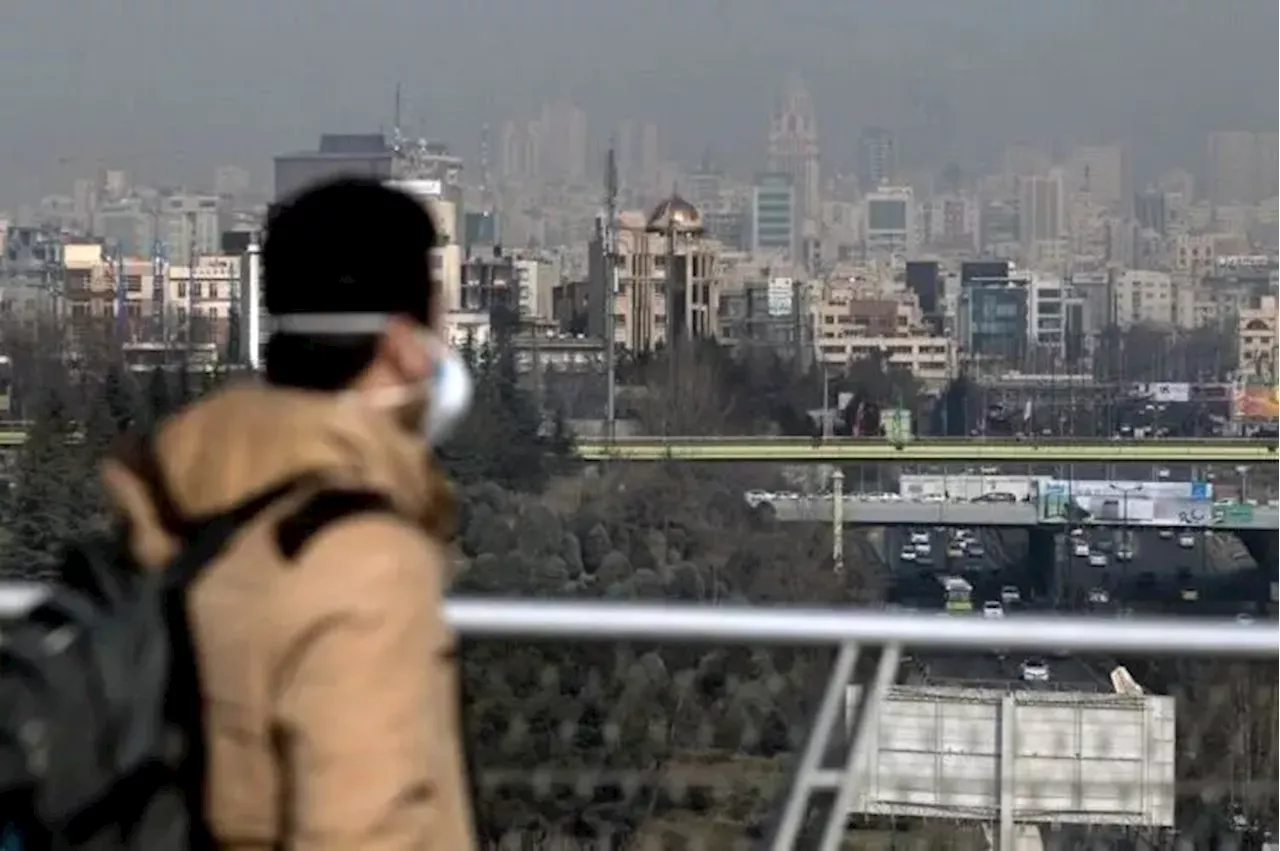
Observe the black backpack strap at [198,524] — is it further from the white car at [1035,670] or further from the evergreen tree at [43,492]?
the evergreen tree at [43,492]

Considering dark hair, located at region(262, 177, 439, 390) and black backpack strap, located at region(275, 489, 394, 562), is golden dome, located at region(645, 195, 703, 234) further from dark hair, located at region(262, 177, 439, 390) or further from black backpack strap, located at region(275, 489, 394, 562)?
black backpack strap, located at region(275, 489, 394, 562)

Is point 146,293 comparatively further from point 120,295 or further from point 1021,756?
point 1021,756

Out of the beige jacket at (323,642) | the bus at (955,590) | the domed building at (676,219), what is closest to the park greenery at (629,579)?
the beige jacket at (323,642)

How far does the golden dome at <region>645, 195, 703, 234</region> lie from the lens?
30.0 m

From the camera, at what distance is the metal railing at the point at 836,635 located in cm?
353

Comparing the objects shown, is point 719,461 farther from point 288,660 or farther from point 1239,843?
point 288,660

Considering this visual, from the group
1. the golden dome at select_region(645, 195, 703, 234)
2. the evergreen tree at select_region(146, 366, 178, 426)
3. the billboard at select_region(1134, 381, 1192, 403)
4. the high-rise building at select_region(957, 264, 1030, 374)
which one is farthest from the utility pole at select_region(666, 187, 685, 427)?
the evergreen tree at select_region(146, 366, 178, 426)

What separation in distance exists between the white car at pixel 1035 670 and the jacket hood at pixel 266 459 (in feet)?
7.06

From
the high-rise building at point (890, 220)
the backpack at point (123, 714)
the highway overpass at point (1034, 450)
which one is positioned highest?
the high-rise building at point (890, 220)

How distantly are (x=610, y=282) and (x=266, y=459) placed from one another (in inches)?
1008

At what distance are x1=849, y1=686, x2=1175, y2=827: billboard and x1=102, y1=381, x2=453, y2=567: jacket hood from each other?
214 cm

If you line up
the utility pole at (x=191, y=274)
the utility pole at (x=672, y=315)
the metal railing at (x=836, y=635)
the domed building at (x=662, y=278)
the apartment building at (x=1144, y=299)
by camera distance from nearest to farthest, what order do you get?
the metal railing at (x=836, y=635) < the utility pole at (x=191, y=274) < the utility pole at (x=672, y=315) < the domed building at (x=662, y=278) < the apartment building at (x=1144, y=299)

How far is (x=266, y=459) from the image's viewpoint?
1743mm

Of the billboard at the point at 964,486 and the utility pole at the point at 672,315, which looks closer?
the utility pole at the point at 672,315
